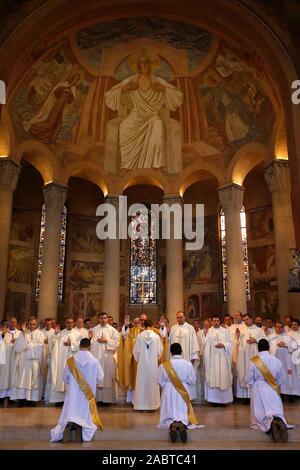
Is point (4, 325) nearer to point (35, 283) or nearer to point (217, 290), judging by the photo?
point (35, 283)

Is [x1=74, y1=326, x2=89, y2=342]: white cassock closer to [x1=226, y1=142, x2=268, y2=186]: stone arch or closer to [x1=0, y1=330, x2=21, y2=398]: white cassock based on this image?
[x1=0, y1=330, x2=21, y2=398]: white cassock

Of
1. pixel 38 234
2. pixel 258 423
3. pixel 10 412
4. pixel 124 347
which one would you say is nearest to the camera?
pixel 258 423

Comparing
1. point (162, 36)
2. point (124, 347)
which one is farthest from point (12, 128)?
point (124, 347)

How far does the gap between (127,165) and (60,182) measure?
3286mm

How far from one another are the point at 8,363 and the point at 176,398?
5.48m

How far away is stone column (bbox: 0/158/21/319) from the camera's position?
15.1 metres

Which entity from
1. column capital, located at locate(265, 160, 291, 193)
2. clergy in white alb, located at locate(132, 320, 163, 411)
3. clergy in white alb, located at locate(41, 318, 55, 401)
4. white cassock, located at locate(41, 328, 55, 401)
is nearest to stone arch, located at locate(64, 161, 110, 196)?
column capital, located at locate(265, 160, 291, 193)

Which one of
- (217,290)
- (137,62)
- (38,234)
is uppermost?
(137,62)

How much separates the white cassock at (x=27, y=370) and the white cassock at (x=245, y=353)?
5.09 m

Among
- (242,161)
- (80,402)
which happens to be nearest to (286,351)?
(80,402)

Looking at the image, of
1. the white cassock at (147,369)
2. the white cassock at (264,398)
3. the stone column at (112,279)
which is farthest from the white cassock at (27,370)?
the stone column at (112,279)

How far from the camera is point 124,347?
10.6m

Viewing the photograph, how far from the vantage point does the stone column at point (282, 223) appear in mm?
15281

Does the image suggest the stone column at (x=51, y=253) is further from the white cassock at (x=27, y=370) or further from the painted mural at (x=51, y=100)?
the white cassock at (x=27, y=370)
